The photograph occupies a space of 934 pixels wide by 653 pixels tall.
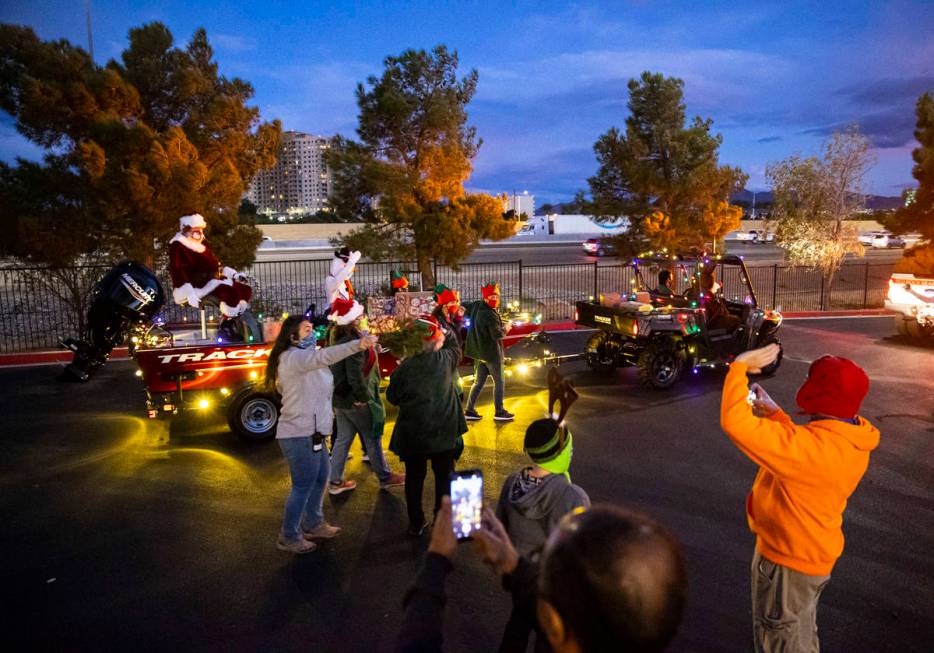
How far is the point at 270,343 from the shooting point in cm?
790

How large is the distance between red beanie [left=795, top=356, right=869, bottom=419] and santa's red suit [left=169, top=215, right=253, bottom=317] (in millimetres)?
6434

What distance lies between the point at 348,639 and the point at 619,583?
3.18 metres

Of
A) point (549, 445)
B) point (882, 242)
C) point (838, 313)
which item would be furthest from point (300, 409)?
point (882, 242)

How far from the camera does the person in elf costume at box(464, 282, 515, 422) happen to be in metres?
8.19

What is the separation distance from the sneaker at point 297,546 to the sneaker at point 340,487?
1.16 meters

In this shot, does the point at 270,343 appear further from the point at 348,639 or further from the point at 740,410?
the point at 740,410

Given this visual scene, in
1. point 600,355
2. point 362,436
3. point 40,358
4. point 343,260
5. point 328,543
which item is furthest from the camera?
point 40,358

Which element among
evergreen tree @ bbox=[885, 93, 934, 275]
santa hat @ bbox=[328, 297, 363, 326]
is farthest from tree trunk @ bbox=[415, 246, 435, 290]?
evergreen tree @ bbox=[885, 93, 934, 275]

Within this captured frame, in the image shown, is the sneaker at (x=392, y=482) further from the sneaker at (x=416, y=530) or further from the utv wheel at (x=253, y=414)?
the utv wheel at (x=253, y=414)

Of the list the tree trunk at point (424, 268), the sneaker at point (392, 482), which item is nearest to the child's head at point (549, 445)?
the sneaker at point (392, 482)

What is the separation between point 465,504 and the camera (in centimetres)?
226

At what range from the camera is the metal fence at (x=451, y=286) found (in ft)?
47.8

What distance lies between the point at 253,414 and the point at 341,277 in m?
1.86

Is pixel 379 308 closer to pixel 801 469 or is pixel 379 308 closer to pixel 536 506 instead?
pixel 536 506
